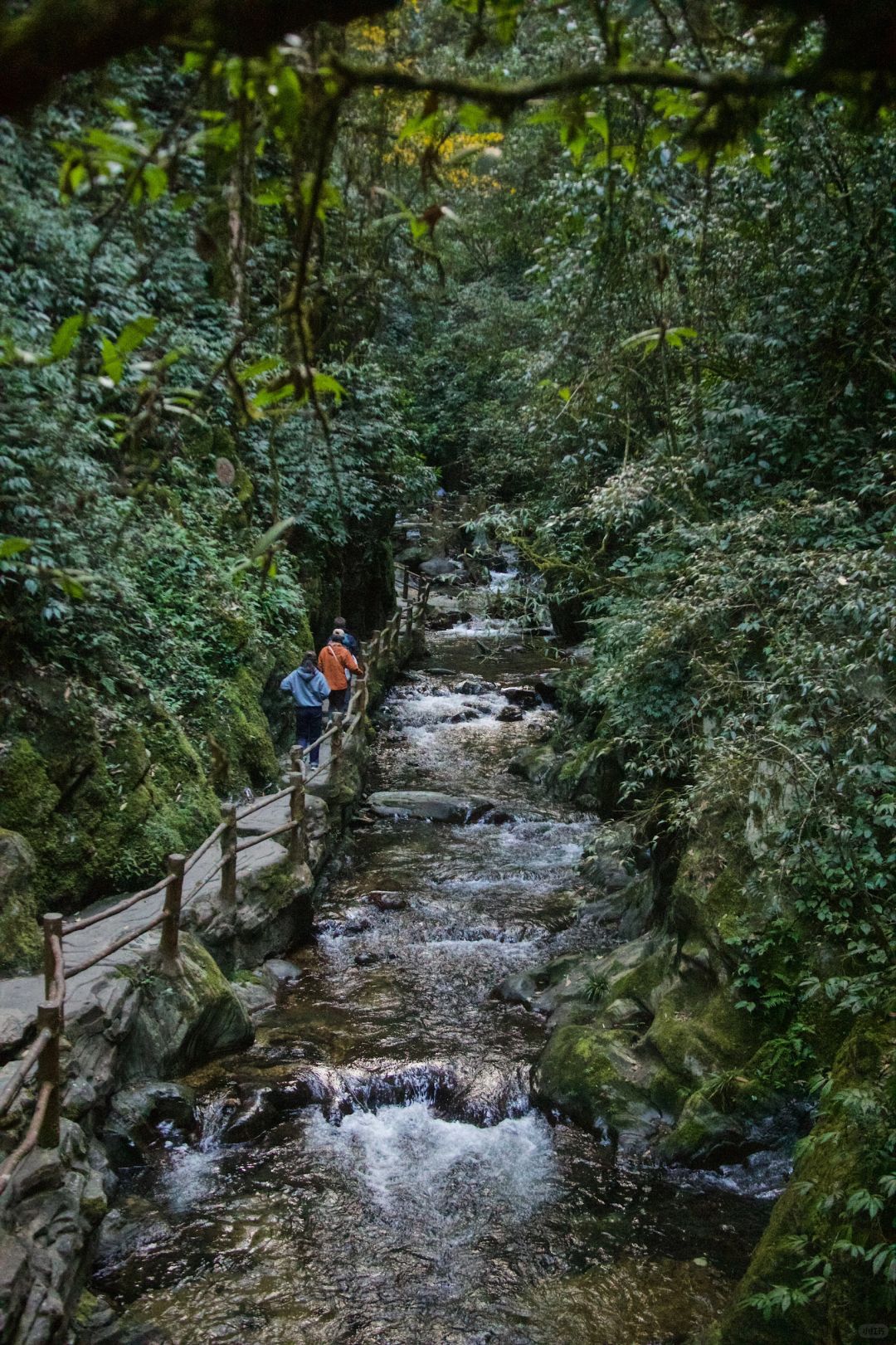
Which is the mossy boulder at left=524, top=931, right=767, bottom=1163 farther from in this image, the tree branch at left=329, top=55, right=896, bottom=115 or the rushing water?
the tree branch at left=329, top=55, right=896, bottom=115

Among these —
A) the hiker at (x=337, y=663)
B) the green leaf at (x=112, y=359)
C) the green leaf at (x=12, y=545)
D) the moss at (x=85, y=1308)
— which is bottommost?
the moss at (x=85, y=1308)

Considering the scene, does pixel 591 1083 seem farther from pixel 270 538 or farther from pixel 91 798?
pixel 270 538

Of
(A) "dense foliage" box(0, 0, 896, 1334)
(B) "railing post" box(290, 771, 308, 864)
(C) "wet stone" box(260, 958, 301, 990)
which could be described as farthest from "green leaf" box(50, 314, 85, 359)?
(B) "railing post" box(290, 771, 308, 864)

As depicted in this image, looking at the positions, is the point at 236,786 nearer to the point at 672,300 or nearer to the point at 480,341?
the point at 672,300

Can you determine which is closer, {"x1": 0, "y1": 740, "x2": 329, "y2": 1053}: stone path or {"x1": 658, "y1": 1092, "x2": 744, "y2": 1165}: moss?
{"x1": 0, "y1": 740, "x2": 329, "y2": 1053}: stone path

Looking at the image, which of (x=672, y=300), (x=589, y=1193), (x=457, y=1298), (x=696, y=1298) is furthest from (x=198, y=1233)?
(x=672, y=300)

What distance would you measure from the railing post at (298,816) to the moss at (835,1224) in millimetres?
5811

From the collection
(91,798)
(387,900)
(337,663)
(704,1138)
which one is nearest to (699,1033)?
(704,1138)

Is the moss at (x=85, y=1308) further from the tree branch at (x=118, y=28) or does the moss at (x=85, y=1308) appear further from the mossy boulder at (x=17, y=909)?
the tree branch at (x=118, y=28)

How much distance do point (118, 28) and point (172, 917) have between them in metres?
6.00

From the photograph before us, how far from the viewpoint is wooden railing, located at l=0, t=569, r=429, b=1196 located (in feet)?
15.1

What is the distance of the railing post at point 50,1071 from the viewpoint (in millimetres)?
4703

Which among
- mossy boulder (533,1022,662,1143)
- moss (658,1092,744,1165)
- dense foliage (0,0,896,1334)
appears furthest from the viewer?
mossy boulder (533,1022,662,1143)

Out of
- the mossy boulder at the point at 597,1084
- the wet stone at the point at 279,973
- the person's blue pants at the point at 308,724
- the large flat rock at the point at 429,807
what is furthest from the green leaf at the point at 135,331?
the large flat rock at the point at 429,807
